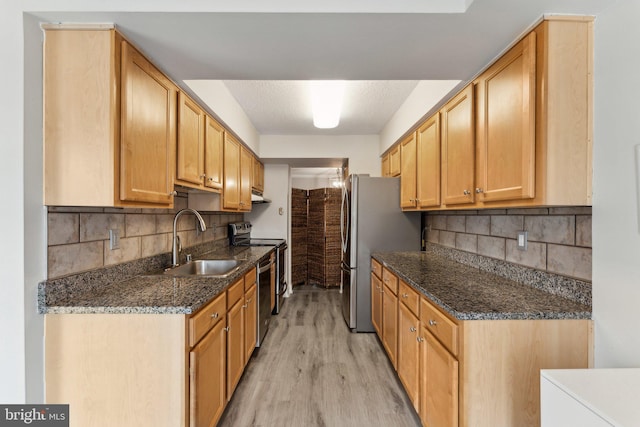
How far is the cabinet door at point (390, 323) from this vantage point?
217cm

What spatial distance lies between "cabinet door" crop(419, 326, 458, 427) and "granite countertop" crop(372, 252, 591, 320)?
0.74ft

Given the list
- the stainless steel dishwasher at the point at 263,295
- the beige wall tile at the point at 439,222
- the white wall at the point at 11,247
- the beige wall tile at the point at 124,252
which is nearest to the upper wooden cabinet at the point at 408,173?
the beige wall tile at the point at 439,222

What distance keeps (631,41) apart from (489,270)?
1382mm

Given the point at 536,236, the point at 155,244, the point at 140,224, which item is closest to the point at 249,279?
the point at 155,244

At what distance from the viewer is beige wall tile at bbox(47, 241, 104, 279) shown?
1293mm

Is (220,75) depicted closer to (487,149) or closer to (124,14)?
(124,14)

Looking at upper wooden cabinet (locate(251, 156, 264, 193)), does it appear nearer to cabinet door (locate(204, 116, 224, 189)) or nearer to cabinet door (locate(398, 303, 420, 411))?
cabinet door (locate(204, 116, 224, 189))

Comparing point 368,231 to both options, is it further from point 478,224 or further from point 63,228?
point 63,228

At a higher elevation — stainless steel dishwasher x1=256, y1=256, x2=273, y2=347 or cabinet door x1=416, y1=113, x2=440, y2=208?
cabinet door x1=416, y1=113, x2=440, y2=208

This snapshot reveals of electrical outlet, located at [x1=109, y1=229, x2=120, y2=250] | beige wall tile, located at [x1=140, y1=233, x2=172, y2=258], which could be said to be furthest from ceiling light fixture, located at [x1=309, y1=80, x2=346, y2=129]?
electrical outlet, located at [x1=109, y1=229, x2=120, y2=250]

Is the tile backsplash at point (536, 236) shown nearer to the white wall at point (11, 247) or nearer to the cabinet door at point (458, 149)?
the cabinet door at point (458, 149)

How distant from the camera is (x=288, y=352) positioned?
8.69 ft

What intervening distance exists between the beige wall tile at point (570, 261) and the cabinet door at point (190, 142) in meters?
2.15

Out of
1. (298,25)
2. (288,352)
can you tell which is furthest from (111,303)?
(288,352)
